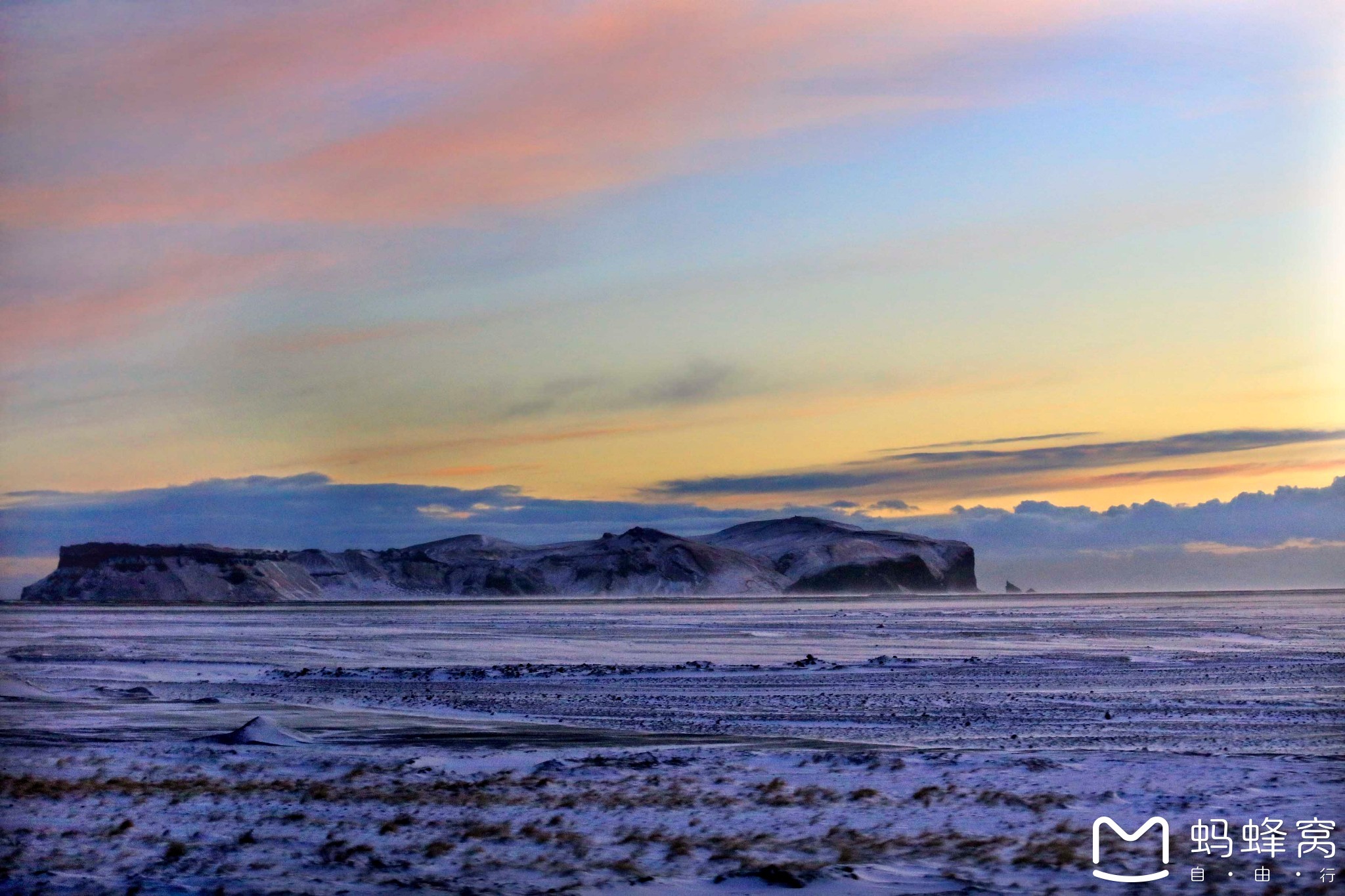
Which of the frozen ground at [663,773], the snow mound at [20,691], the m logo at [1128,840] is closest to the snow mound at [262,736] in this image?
the frozen ground at [663,773]

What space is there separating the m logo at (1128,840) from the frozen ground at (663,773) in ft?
0.44

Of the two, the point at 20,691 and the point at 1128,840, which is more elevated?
the point at 1128,840

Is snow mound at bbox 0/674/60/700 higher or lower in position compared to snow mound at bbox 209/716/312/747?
lower

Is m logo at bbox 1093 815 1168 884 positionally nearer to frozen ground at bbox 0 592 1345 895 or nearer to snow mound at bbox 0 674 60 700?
frozen ground at bbox 0 592 1345 895

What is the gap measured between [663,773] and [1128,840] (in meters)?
5.65

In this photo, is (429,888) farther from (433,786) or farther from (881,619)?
(881,619)

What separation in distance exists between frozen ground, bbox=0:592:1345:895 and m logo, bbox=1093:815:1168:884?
0.13 metres

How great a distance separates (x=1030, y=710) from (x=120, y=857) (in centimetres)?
1535

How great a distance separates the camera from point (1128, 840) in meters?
10.4

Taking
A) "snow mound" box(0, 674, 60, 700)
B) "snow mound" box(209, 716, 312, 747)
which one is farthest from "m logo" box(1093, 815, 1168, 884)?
"snow mound" box(0, 674, 60, 700)

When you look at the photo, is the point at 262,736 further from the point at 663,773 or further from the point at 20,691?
the point at 20,691

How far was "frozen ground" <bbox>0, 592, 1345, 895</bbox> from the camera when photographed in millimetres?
9914

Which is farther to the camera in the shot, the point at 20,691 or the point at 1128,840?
the point at 20,691

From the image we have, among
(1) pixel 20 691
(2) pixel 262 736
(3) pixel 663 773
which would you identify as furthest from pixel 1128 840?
(1) pixel 20 691
